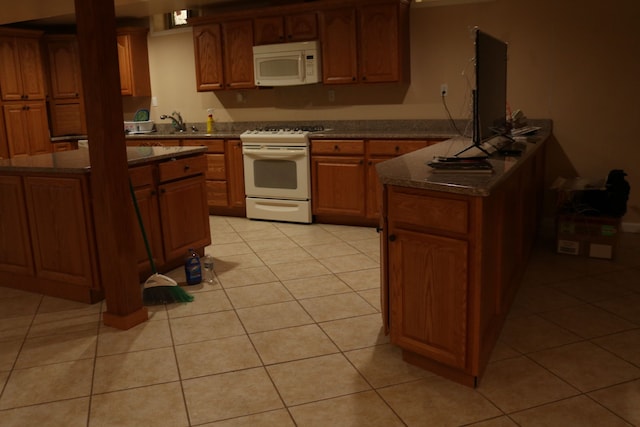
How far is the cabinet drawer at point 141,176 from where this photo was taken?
3.51 m

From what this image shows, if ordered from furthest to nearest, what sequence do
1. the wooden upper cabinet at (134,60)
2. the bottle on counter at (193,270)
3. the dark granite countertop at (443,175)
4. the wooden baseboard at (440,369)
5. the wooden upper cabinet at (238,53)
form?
1. the wooden upper cabinet at (134,60)
2. the wooden upper cabinet at (238,53)
3. the bottle on counter at (193,270)
4. the wooden baseboard at (440,369)
5. the dark granite countertop at (443,175)

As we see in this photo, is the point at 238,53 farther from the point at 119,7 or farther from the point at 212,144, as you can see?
the point at 119,7

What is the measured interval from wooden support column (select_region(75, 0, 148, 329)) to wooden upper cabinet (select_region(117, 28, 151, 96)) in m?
3.89

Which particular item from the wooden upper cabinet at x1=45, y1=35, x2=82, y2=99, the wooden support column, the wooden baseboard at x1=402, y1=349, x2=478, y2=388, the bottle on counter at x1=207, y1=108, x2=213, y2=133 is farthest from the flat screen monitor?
the wooden upper cabinet at x1=45, y1=35, x2=82, y2=99

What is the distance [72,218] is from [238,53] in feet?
10.0

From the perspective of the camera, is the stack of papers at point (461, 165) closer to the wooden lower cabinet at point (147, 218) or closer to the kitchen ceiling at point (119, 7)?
the wooden lower cabinet at point (147, 218)

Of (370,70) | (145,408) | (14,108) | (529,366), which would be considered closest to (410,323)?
(529,366)

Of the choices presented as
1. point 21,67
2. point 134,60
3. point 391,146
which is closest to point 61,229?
point 391,146

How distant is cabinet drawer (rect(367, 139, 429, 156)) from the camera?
190 inches

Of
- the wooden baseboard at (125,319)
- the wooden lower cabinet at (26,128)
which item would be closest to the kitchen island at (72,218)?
the wooden baseboard at (125,319)

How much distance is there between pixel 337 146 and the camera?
5133 mm

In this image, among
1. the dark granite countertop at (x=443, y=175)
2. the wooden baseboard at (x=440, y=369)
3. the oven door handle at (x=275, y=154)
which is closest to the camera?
the dark granite countertop at (x=443, y=175)

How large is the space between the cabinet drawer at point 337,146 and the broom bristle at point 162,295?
227 centimetres

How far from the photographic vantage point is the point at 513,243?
118 inches
